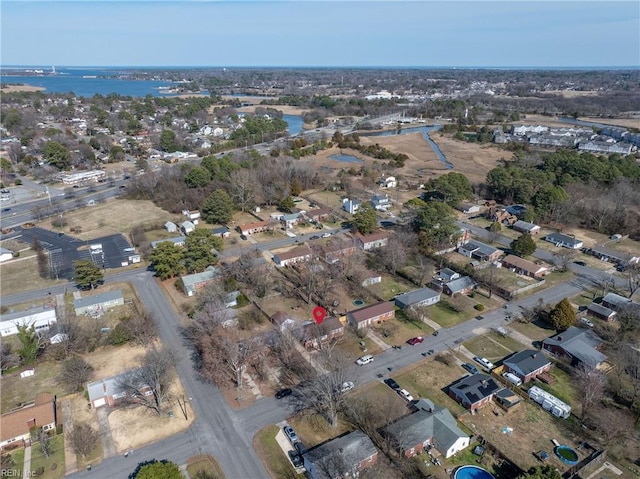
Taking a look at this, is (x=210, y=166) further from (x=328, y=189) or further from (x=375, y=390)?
(x=375, y=390)

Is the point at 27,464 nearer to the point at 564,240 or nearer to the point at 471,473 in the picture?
the point at 471,473

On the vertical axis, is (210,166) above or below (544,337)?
above

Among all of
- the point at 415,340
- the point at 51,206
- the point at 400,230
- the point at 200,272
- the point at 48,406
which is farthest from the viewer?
the point at 51,206

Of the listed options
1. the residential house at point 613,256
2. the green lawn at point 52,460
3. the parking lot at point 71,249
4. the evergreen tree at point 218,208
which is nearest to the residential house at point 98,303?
the parking lot at point 71,249

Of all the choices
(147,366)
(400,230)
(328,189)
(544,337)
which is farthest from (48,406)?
(328,189)

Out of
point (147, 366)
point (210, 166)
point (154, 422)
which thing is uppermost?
point (210, 166)

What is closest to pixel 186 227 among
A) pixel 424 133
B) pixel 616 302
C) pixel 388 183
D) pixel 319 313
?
pixel 319 313

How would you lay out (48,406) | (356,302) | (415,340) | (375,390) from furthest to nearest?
(356,302) < (415,340) < (375,390) < (48,406)

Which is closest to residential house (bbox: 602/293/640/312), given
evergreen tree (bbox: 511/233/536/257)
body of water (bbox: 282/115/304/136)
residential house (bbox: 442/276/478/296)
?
evergreen tree (bbox: 511/233/536/257)
